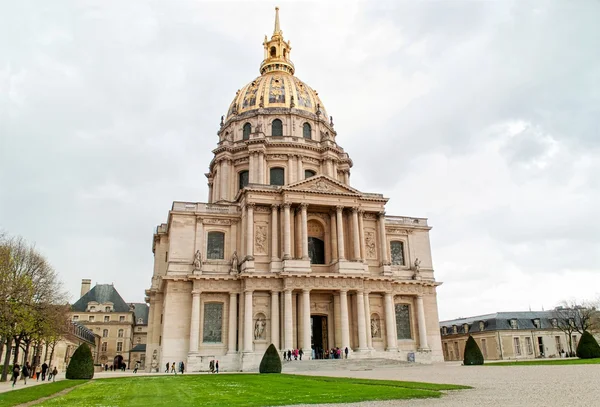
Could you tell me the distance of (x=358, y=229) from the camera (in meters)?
44.2

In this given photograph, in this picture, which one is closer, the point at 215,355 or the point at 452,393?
the point at 452,393

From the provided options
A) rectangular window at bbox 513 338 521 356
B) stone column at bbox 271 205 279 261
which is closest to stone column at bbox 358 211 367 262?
stone column at bbox 271 205 279 261

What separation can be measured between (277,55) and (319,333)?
3783cm

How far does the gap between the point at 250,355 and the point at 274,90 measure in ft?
105

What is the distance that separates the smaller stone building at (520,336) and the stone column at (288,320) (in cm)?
3188

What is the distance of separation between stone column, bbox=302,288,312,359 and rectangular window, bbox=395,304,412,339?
10.3 metres

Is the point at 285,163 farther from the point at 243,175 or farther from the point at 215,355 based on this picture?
the point at 215,355

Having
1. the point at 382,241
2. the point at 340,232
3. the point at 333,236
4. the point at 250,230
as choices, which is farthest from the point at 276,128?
the point at 382,241

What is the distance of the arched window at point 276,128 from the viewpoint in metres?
55.0

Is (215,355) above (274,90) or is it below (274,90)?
below

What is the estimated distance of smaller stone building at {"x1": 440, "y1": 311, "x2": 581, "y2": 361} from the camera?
59.5m

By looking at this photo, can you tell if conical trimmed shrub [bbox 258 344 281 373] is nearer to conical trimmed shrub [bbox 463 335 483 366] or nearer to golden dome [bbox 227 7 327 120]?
conical trimmed shrub [bbox 463 335 483 366]

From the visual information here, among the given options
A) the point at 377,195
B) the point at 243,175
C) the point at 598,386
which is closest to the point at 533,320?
the point at 377,195

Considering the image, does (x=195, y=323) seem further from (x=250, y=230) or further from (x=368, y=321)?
Answer: (x=368, y=321)
